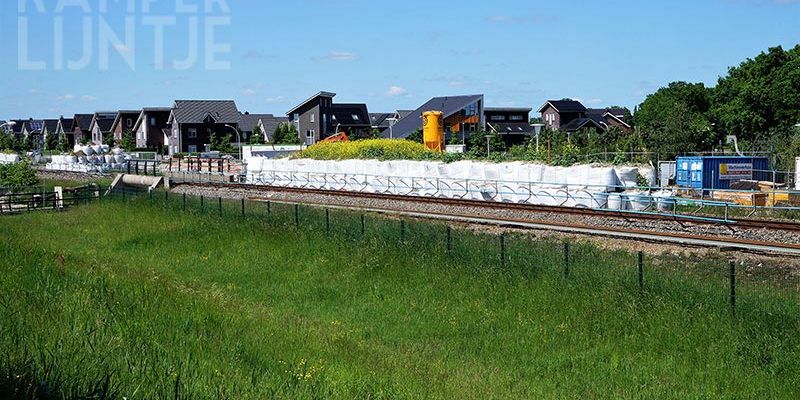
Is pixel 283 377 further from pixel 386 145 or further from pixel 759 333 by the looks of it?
pixel 386 145

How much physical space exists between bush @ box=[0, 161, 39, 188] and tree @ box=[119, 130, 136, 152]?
2259 inches

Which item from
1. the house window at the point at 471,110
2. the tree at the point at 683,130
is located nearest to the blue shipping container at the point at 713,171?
the tree at the point at 683,130

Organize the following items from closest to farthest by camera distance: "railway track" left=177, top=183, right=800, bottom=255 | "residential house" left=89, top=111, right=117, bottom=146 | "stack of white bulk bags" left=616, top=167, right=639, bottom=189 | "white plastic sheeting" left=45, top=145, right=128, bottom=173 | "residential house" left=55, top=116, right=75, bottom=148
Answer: "railway track" left=177, top=183, right=800, bottom=255
"stack of white bulk bags" left=616, top=167, right=639, bottom=189
"white plastic sheeting" left=45, top=145, right=128, bottom=173
"residential house" left=89, top=111, right=117, bottom=146
"residential house" left=55, top=116, right=75, bottom=148

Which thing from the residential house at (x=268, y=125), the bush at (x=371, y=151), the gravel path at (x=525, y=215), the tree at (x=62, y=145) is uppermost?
the residential house at (x=268, y=125)

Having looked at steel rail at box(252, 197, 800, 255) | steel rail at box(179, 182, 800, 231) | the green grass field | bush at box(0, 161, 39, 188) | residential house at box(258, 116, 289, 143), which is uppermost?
residential house at box(258, 116, 289, 143)

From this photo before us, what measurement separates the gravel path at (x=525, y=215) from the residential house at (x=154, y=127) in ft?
242

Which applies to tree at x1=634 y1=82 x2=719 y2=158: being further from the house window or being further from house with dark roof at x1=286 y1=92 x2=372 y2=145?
house with dark roof at x1=286 y1=92 x2=372 y2=145

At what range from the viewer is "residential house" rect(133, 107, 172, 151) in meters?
118

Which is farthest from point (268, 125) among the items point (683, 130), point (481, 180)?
point (481, 180)

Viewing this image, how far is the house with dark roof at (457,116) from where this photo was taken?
94.9 m

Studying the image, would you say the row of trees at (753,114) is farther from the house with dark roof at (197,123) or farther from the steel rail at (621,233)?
the house with dark roof at (197,123)

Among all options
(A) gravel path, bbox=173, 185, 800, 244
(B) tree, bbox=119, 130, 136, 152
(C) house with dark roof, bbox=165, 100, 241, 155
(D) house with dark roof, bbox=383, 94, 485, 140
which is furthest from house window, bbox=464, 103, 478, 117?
(A) gravel path, bbox=173, 185, 800, 244

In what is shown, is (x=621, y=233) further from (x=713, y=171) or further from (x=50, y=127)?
(x=50, y=127)

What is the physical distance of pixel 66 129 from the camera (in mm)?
147875
